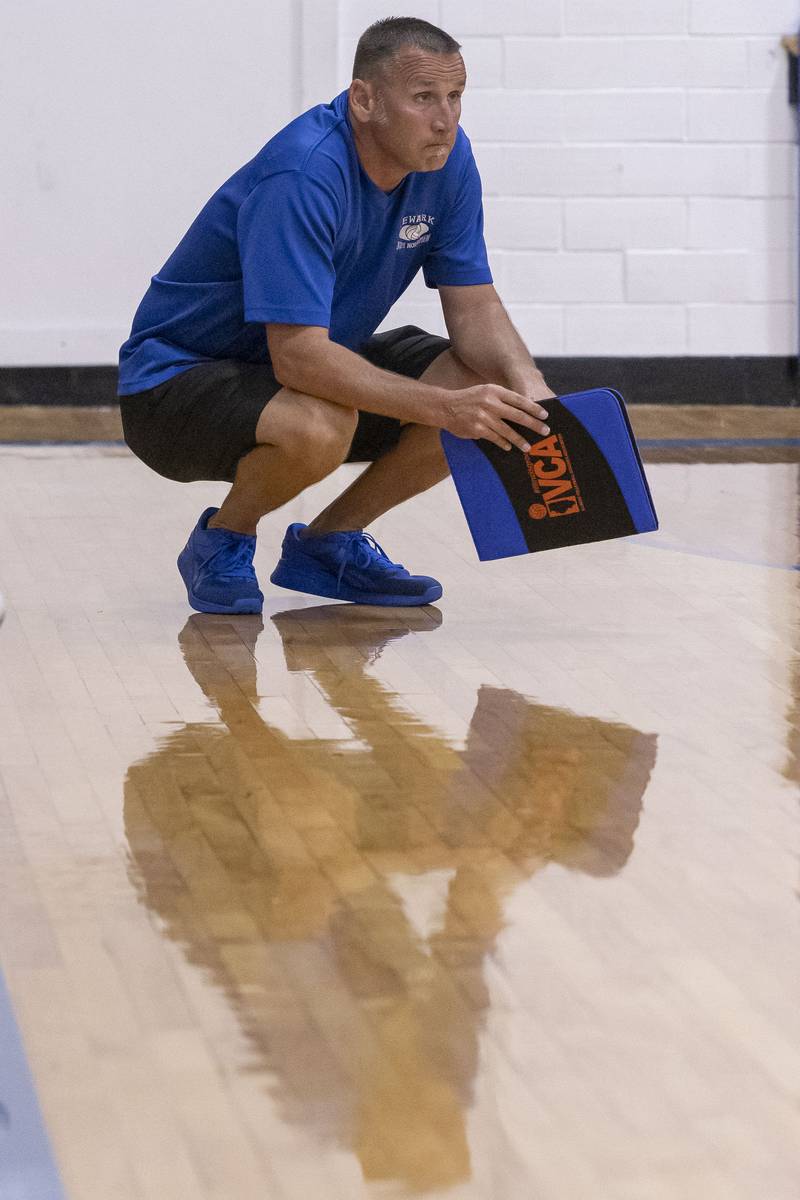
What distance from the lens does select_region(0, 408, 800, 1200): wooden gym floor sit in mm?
1175

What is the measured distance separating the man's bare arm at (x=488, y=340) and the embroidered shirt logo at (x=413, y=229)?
0.10 meters

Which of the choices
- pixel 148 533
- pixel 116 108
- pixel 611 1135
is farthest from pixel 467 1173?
pixel 116 108

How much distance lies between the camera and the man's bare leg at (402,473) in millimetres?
2686

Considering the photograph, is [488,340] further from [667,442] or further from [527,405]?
[667,442]

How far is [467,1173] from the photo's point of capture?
1133 mm

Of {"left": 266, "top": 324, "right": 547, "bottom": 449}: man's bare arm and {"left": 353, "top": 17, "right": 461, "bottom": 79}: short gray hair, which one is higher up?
{"left": 353, "top": 17, "right": 461, "bottom": 79}: short gray hair

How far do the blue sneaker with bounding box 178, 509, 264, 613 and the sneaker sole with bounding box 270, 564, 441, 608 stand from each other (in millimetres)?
104

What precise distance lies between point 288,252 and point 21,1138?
1.50 m

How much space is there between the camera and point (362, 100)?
2.47 meters

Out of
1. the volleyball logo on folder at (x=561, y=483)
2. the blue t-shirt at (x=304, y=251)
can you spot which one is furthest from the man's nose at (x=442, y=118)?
the volleyball logo on folder at (x=561, y=483)

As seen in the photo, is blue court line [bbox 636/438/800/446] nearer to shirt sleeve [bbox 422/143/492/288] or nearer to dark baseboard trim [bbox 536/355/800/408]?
dark baseboard trim [bbox 536/355/800/408]

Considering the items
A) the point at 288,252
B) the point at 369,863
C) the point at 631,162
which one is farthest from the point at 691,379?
the point at 369,863

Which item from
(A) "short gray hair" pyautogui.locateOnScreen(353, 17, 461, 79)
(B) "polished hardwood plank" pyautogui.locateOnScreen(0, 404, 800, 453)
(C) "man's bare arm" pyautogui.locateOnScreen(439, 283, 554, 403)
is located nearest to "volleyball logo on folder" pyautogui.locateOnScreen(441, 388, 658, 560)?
(C) "man's bare arm" pyautogui.locateOnScreen(439, 283, 554, 403)

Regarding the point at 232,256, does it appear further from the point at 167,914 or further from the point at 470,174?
the point at 167,914
